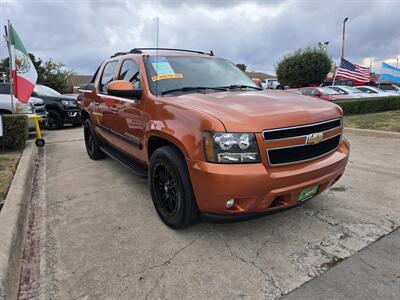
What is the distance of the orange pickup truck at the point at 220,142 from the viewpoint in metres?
2.50

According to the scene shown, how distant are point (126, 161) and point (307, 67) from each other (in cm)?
2462

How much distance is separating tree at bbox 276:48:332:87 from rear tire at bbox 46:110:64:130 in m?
20.7

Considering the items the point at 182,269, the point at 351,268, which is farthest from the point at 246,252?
the point at 351,268

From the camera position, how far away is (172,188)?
307cm

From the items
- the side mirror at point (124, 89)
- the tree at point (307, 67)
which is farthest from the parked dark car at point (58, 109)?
the tree at point (307, 67)

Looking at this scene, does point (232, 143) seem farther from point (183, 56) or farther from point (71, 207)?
point (71, 207)

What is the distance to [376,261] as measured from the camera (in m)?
2.61

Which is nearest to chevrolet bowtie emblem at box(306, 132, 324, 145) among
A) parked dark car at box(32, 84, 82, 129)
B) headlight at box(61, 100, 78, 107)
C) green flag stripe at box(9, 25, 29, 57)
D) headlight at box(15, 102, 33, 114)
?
green flag stripe at box(9, 25, 29, 57)

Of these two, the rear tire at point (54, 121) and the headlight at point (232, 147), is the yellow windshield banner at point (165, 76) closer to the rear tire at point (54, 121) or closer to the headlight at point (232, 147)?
the headlight at point (232, 147)

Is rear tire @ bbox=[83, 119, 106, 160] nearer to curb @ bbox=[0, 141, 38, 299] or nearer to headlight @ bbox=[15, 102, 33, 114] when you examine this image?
curb @ bbox=[0, 141, 38, 299]

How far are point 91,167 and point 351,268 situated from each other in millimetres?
4520

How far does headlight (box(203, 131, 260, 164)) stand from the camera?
249 centimetres

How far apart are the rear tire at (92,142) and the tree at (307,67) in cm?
2330

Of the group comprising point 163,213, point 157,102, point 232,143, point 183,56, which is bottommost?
point 163,213
